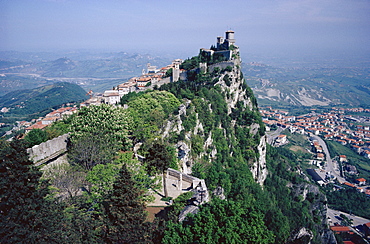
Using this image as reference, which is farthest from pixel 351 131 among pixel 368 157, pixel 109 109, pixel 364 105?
pixel 109 109

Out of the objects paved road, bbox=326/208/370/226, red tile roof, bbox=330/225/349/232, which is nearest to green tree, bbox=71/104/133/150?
red tile roof, bbox=330/225/349/232

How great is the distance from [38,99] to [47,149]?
150 m

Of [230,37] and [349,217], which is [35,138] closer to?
[230,37]

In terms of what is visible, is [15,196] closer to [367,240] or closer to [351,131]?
[367,240]

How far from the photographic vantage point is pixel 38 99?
14825 cm

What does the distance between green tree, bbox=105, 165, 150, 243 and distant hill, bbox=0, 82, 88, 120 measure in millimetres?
122281

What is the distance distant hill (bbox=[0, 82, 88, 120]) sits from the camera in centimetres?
13050

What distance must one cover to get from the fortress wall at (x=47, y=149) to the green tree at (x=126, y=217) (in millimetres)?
8279

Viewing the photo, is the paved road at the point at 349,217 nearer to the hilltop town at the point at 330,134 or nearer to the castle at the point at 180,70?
the hilltop town at the point at 330,134

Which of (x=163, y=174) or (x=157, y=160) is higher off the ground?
(x=157, y=160)

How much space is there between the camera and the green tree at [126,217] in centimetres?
1094

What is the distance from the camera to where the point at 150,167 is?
16.8 meters

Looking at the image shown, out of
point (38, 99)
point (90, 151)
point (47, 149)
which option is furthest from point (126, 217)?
point (38, 99)

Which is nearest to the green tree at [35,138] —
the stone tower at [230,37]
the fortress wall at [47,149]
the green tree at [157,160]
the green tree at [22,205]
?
the fortress wall at [47,149]
